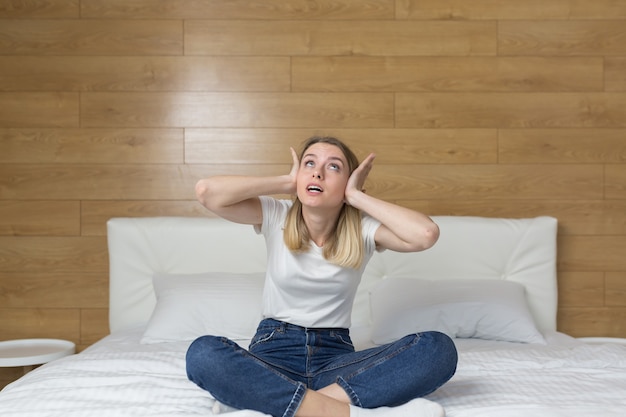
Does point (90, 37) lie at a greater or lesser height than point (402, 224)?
greater

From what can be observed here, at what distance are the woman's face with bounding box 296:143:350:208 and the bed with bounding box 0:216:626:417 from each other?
1.99ft

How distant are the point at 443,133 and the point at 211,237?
3.61 feet

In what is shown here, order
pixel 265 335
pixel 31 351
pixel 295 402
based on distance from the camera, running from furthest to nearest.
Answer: pixel 31 351 → pixel 265 335 → pixel 295 402

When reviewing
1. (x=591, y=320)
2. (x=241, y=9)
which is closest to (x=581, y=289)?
(x=591, y=320)

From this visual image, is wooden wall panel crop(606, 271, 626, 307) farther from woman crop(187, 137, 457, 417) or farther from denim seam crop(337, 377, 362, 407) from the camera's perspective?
denim seam crop(337, 377, 362, 407)

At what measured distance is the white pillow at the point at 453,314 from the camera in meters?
2.80

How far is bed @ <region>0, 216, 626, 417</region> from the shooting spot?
189 cm

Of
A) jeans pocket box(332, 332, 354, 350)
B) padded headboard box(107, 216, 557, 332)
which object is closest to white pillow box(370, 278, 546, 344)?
padded headboard box(107, 216, 557, 332)

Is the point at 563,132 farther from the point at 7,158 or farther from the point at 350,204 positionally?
the point at 7,158

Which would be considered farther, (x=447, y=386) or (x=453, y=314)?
(x=453, y=314)

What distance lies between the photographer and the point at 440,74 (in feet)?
10.9

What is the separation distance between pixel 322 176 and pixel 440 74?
4.39ft

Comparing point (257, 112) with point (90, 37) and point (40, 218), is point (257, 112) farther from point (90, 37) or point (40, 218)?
point (40, 218)

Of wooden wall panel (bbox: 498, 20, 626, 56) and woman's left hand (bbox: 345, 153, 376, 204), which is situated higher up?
wooden wall panel (bbox: 498, 20, 626, 56)
